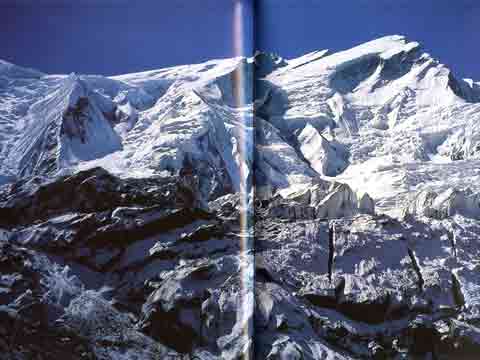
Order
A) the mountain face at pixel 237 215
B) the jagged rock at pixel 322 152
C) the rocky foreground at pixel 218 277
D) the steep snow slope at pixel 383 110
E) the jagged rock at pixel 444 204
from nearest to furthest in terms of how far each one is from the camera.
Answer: the rocky foreground at pixel 218 277
the mountain face at pixel 237 215
the jagged rock at pixel 444 204
the steep snow slope at pixel 383 110
the jagged rock at pixel 322 152

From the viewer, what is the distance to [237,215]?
6887 millimetres

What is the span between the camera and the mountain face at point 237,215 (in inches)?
239

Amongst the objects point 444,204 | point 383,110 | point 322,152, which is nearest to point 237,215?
point 322,152

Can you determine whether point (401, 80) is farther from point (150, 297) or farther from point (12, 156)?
point (12, 156)

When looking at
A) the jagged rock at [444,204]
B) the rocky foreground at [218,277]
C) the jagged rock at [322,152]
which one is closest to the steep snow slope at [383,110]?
the jagged rock at [322,152]

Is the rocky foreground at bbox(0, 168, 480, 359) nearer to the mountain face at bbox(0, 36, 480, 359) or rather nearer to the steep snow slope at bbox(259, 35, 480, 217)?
the mountain face at bbox(0, 36, 480, 359)

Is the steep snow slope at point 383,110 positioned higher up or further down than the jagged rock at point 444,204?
higher up

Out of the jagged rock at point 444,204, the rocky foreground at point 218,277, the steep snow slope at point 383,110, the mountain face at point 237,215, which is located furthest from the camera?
the steep snow slope at point 383,110

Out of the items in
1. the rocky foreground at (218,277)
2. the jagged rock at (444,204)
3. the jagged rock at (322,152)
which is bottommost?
the rocky foreground at (218,277)

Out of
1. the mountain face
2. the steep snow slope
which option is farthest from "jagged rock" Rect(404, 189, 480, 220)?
the steep snow slope

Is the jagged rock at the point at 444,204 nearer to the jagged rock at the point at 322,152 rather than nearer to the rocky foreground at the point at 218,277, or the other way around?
the rocky foreground at the point at 218,277

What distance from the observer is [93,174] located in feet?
21.3

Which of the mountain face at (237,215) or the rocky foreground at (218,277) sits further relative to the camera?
the mountain face at (237,215)

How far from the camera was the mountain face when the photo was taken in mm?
6070
